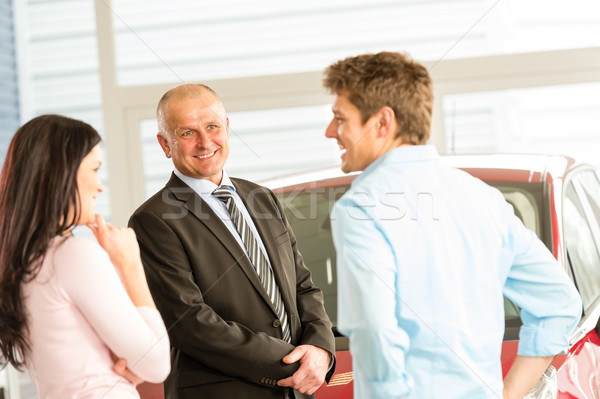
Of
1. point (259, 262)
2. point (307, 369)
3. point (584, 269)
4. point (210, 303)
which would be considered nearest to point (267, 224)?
point (259, 262)

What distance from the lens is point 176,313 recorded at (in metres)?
1.76

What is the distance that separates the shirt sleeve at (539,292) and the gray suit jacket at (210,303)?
65cm

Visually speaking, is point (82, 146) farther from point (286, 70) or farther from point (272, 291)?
point (286, 70)

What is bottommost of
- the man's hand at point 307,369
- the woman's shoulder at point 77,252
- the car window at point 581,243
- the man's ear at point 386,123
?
the man's hand at point 307,369

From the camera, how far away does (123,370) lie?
1298mm

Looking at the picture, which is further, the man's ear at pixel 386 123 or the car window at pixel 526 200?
the car window at pixel 526 200

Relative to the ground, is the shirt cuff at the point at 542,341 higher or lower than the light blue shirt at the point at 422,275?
lower

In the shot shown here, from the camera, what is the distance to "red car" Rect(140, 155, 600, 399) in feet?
6.69

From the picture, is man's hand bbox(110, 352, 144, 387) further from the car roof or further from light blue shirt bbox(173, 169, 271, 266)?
the car roof

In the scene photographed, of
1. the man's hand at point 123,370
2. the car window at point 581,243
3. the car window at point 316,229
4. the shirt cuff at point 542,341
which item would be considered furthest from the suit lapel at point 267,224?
the car window at point 581,243

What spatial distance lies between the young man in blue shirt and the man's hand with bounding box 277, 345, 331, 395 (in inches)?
22.3

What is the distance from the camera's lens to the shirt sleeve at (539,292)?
1.35m

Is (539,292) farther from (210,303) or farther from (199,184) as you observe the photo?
(199,184)

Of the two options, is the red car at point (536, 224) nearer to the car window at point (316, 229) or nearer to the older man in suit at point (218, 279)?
the car window at point (316, 229)
